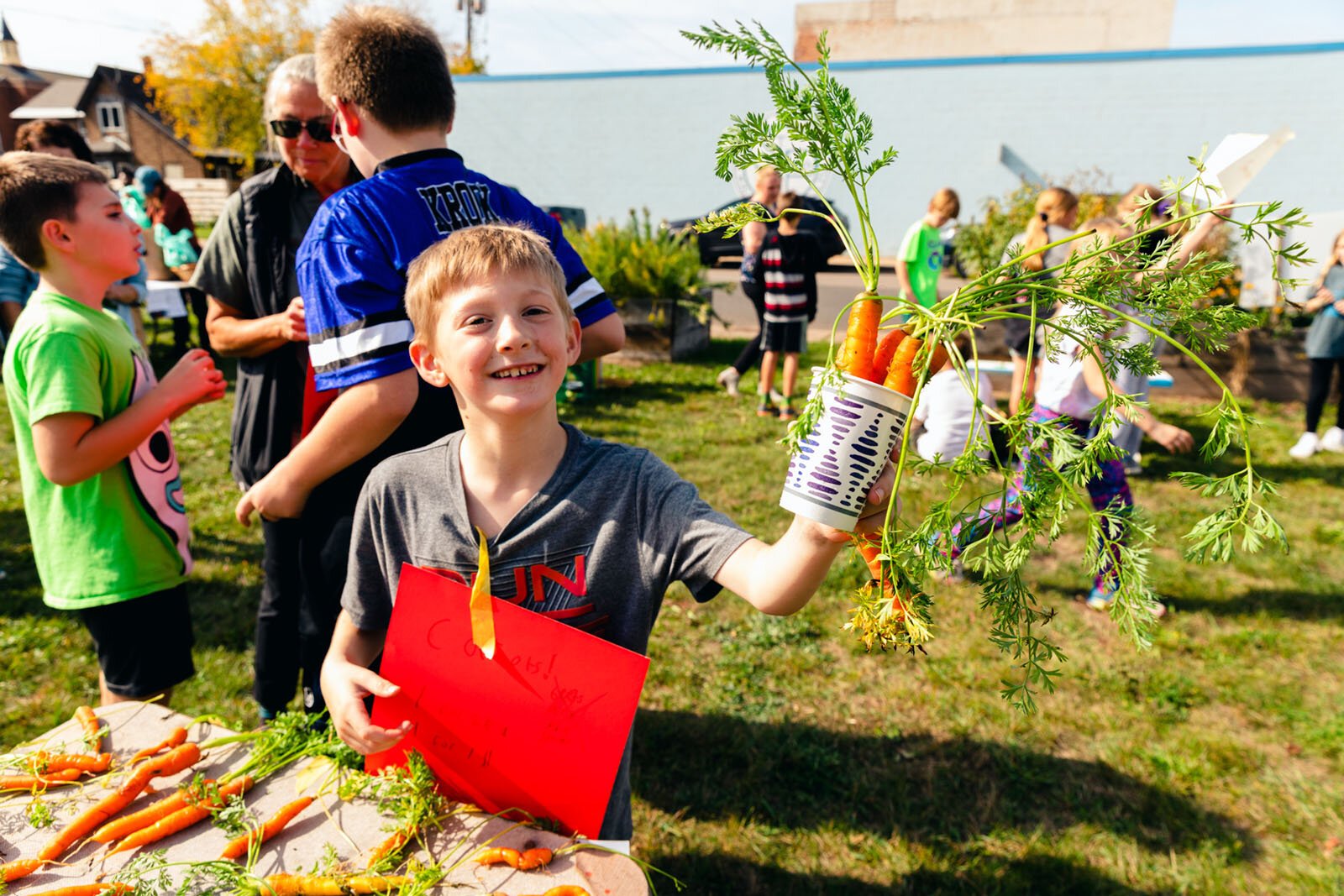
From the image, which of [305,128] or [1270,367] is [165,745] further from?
[1270,367]

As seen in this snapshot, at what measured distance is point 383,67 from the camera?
6.26 feet

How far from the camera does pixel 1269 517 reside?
39.6 inches

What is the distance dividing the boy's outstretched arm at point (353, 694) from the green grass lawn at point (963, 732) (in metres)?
1.46

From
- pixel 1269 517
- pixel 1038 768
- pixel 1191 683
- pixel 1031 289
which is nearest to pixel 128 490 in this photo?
pixel 1031 289

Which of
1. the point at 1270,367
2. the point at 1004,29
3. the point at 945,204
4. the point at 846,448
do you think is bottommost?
the point at 1270,367

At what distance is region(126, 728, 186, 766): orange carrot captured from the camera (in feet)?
5.59

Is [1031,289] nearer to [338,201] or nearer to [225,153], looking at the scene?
[338,201]

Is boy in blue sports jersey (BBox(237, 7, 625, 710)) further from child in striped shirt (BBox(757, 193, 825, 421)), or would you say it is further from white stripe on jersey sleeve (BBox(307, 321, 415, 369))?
child in striped shirt (BBox(757, 193, 825, 421))

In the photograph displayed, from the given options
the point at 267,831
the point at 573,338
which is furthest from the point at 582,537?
the point at 267,831

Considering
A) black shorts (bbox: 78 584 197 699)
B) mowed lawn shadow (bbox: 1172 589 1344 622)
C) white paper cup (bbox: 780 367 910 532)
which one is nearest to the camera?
white paper cup (bbox: 780 367 910 532)

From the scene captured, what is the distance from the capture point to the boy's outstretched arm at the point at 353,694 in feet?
4.90

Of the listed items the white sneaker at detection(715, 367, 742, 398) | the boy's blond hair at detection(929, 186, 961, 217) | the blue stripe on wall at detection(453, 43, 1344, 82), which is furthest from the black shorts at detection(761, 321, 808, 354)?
the blue stripe on wall at detection(453, 43, 1344, 82)

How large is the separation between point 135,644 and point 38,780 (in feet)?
3.22

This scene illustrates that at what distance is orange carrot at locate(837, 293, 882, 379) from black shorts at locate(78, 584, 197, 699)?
232 centimetres
